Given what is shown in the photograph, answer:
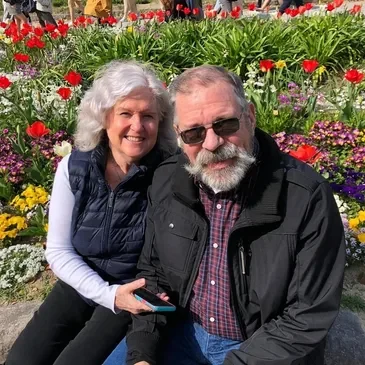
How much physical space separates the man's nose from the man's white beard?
21 mm

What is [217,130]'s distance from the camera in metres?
1.76

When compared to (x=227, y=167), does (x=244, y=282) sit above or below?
below

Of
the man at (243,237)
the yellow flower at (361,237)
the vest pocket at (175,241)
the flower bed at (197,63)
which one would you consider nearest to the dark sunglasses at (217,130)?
the man at (243,237)

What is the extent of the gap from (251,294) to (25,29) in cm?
484

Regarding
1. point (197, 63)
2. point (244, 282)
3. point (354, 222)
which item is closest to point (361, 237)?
point (354, 222)

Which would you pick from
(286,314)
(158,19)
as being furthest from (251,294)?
(158,19)

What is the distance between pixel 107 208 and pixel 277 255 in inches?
33.7

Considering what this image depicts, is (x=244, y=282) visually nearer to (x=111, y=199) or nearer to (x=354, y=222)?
(x=111, y=199)

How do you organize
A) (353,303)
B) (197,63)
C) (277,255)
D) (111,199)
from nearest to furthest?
(277,255), (111,199), (353,303), (197,63)

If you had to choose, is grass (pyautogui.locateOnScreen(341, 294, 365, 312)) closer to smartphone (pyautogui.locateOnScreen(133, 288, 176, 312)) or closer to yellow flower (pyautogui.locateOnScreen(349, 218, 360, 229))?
yellow flower (pyautogui.locateOnScreen(349, 218, 360, 229))

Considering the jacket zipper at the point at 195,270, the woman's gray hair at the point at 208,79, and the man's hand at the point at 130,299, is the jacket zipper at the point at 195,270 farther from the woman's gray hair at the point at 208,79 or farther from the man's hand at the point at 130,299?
the woman's gray hair at the point at 208,79

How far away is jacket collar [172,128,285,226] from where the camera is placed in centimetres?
173

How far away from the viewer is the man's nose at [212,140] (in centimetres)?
176

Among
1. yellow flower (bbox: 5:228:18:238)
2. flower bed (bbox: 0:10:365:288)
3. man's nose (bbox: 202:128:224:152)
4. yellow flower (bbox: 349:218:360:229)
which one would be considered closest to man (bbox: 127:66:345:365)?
man's nose (bbox: 202:128:224:152)
